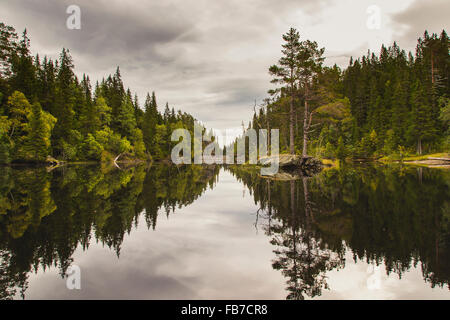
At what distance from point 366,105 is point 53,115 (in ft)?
216

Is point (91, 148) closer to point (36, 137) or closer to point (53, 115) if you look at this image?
point (53, 115)

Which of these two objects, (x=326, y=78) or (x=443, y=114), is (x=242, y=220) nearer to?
(x=326, y=78)

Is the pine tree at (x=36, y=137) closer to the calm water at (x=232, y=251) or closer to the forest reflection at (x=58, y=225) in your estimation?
the forest reflection at (x=58, y=225)

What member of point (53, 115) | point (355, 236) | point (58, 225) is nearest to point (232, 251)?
point (355, 236)

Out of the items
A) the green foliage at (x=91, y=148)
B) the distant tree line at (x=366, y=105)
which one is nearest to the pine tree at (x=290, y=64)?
the distant tree line at (x=366, y=105)

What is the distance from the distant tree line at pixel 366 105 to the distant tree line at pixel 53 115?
3227 centimetres

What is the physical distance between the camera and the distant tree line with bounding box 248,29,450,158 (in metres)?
28.0

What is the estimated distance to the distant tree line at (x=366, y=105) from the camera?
92.0 feet

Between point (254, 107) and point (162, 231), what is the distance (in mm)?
43681

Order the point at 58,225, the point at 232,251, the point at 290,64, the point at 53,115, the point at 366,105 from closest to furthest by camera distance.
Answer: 1. the point at 232,251
2. the point at 58,225
3. the point at 290,64
4. the point at 53,115
5. the point at 366,105

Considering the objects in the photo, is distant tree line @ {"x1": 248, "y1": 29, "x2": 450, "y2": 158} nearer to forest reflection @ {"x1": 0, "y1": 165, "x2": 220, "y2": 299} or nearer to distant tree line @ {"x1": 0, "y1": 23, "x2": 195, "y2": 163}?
forest reflection @ {"x1": 0, "y1": 165, "x2": 220, "y2": 299}

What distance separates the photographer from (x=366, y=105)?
202ft
